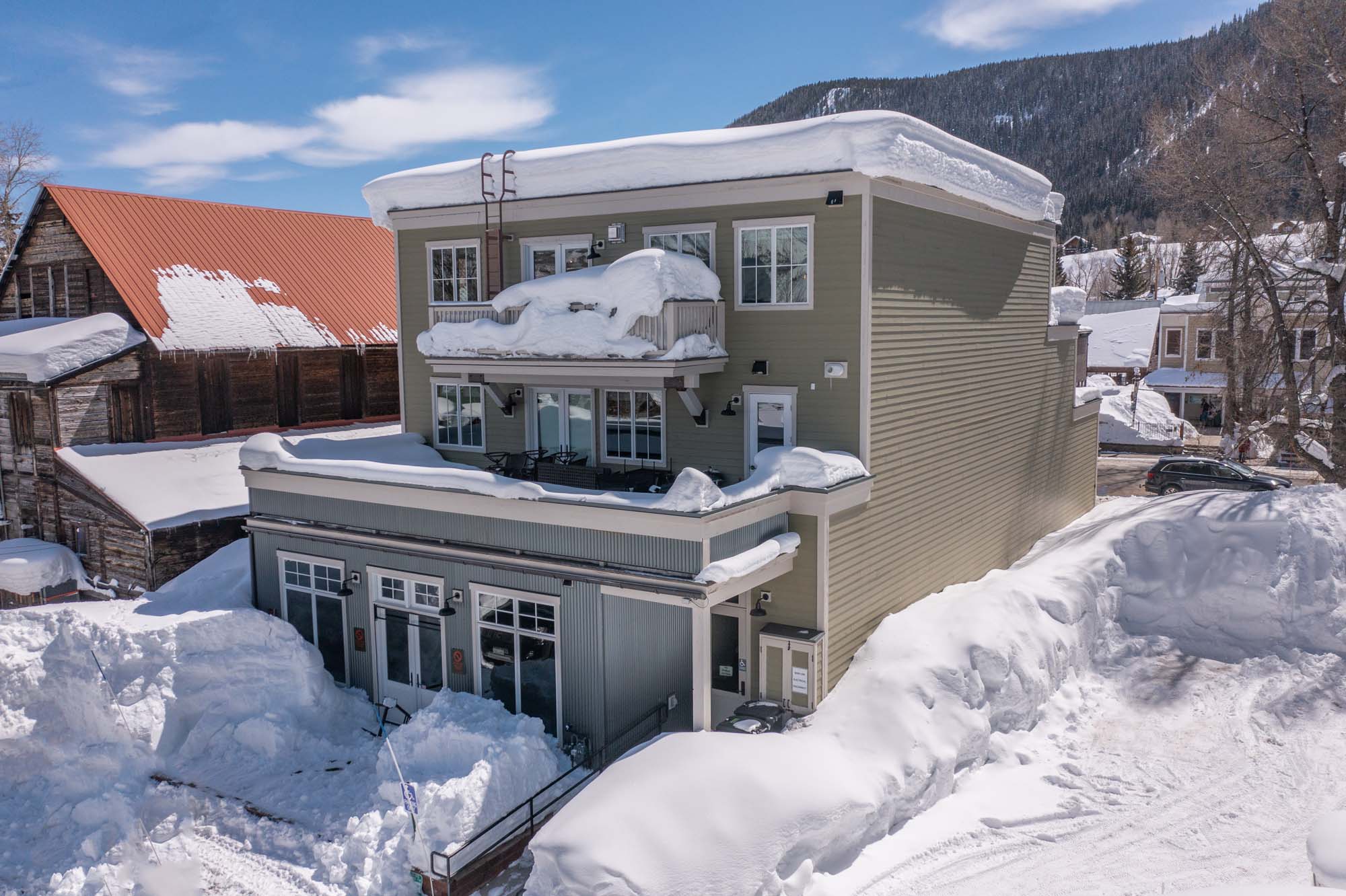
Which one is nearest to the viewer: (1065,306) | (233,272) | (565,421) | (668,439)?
(668,439)

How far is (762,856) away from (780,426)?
8.22m

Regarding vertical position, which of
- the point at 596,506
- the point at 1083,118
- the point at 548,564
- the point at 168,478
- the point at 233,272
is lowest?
the point at 548,564

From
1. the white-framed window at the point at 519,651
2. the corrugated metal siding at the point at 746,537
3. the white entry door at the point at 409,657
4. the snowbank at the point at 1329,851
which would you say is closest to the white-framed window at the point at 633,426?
the corrugated metal siding at the point at 746,537

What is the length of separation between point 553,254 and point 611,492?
238 inches

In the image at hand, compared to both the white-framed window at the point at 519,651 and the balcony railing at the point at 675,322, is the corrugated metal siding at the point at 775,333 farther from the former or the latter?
the white-framed window at the point at 519,651

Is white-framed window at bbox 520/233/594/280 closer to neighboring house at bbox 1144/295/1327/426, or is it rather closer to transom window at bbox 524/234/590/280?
transom window at bbox 524/234/590/280

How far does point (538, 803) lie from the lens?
13.5 meters

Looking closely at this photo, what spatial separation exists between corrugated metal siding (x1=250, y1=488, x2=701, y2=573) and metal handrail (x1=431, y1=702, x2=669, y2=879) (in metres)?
2.36

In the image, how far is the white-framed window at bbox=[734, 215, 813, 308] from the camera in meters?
16.4

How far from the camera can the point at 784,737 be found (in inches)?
520

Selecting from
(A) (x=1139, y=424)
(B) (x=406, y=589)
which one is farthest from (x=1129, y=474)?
(B) (x=406, y=589)

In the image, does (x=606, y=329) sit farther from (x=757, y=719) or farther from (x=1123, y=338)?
(x=1123, y=338)

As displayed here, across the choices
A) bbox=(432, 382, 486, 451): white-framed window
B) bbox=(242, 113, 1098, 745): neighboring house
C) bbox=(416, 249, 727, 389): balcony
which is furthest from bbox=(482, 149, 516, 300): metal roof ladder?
bbox=(432, 382, 486, 451): white-framed window

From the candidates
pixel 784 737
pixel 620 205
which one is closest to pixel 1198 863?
pixel 784 737
